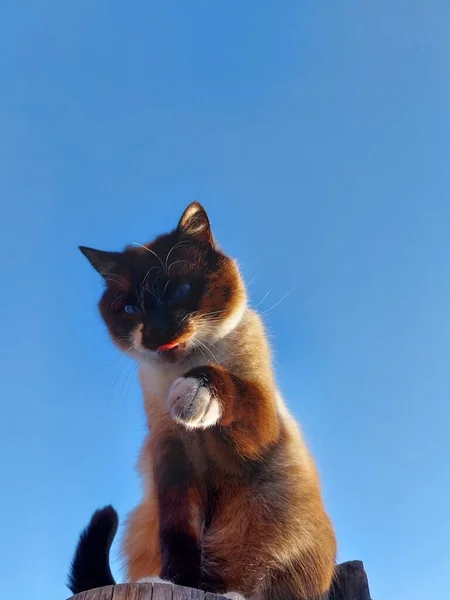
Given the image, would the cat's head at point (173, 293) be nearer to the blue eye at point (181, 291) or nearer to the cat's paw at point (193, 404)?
the blue eye at point (181, 291)

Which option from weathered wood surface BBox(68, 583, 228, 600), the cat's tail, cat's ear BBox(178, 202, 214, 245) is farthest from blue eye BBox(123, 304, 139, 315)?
weathered wood surface BBox(68, 583, 228, 600)

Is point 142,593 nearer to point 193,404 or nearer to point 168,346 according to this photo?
point 193,404

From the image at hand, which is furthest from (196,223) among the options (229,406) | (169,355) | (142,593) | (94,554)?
(142,593)

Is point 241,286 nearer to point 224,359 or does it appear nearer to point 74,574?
point 224,359

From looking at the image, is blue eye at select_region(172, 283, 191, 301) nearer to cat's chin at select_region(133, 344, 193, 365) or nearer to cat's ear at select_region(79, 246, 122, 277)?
cat's chin at select_region(133, 344, 193, 365)

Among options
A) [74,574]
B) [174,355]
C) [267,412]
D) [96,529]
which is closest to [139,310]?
[174,355]

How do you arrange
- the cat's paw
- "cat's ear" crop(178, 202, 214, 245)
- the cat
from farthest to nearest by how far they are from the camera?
"cat's ear" crop(178, 202, 214, 245) → the cat → the cat's paw
